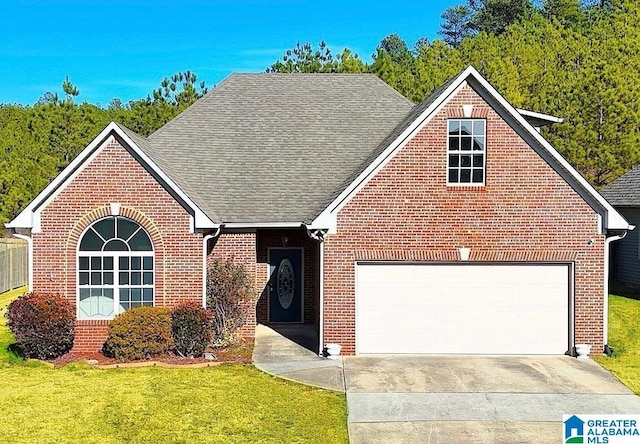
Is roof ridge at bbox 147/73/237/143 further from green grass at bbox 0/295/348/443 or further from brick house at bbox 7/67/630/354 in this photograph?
green grass at bbox 0/295/348/443

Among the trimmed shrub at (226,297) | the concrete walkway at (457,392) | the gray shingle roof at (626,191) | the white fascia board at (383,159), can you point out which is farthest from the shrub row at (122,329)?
the gray shingle roof at (626,191)

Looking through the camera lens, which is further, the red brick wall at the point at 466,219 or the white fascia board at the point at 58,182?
the red brick wall at the point at 466,219

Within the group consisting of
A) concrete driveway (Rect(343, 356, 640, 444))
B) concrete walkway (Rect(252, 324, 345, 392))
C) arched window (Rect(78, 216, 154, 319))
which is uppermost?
arched window (Rect(78, 216, 154, 319))

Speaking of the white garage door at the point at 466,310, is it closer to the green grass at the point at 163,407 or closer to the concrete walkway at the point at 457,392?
the concrete walkway at the point at 457,392

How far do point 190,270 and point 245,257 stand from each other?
1996 millimetres

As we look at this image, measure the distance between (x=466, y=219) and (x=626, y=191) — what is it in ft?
44.1

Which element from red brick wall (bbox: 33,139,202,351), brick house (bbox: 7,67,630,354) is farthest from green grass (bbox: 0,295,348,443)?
brick house (bbox: 7,67,630,354)

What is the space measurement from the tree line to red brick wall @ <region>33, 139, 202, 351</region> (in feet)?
60.5

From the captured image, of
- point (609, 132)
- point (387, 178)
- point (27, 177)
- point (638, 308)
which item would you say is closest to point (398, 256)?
point (387, 178)

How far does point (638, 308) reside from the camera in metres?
A: 19.9

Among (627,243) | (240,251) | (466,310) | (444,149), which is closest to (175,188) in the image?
(240,251)

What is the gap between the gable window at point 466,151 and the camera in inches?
564

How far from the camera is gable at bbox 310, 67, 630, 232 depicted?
1397 cm

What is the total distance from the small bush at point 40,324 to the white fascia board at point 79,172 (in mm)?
1860
